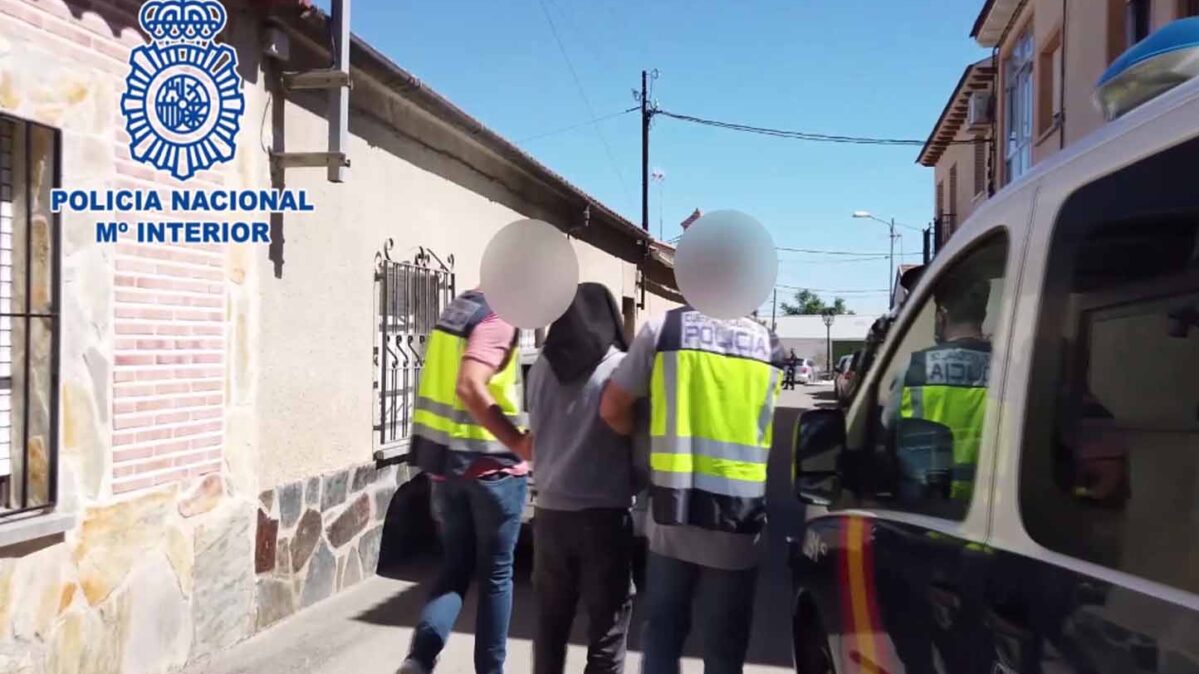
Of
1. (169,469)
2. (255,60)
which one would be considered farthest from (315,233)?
(169,469)

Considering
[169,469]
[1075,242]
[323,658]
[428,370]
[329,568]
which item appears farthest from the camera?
[329,568]

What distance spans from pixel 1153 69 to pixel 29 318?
152 inches

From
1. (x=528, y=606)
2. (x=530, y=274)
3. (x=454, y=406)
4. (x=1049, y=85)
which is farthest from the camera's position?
(x=1049, y=85)

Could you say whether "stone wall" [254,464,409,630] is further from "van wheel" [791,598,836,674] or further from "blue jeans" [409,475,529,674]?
"van wheel" [791,598,836,674]

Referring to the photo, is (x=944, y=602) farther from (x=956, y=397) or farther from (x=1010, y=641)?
(x=956, y=397)

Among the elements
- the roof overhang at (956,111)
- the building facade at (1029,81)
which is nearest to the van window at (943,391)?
the building facade at (1029,81)

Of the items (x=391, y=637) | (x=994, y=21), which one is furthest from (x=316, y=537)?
(x=994, y=21)

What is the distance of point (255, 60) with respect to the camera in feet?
16.3

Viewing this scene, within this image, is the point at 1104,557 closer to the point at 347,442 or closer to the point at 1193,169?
the point at 1193,169

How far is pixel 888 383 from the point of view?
8.31 ft

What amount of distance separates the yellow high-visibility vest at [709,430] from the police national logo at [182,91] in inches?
108

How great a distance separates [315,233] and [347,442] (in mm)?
1363

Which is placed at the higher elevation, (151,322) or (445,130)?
(445,130)

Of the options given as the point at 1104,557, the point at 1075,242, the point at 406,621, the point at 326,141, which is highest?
the point at 326,141
